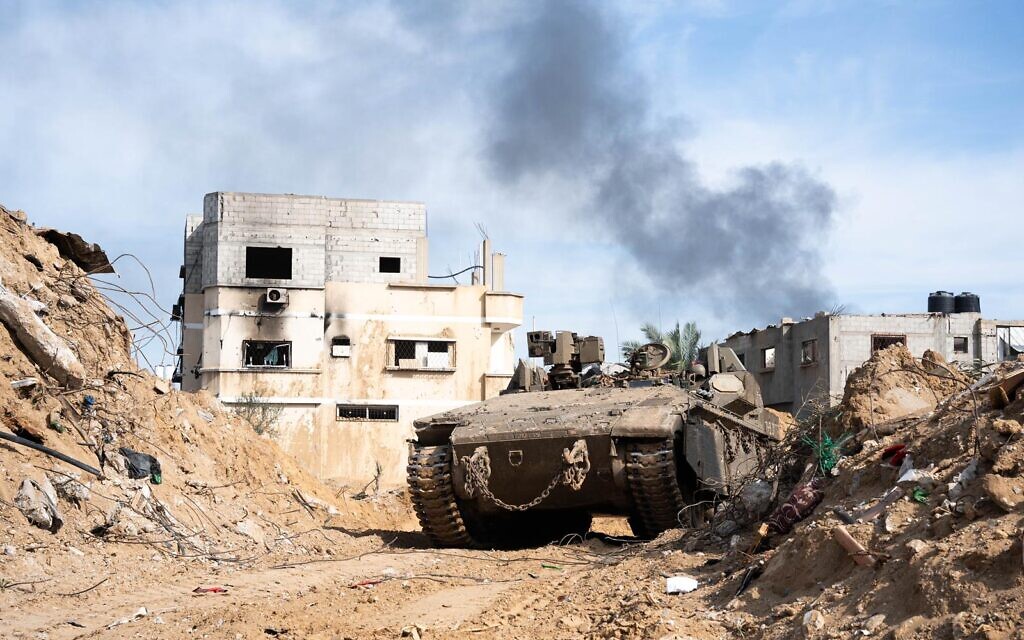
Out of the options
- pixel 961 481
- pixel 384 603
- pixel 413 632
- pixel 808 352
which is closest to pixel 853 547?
pixel 961 481

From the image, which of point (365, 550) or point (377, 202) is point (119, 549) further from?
point (377, 202)

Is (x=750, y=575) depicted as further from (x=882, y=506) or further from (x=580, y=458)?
(x=580, y=458)

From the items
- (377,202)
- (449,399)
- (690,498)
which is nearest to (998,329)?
(449,399)

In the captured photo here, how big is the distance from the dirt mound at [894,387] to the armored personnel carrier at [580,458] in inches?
87.3

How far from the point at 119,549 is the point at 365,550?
3.69m

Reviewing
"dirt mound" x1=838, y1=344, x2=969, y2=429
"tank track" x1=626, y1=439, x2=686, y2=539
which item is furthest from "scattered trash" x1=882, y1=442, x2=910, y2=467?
"tank track" x1=626, y1=439, x2=686, y2=539

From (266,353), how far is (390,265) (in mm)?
4196

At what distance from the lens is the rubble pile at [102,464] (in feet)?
33.1

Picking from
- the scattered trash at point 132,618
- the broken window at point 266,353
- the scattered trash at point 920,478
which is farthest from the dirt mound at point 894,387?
the broken window at point 266,353

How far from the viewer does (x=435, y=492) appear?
1327cm

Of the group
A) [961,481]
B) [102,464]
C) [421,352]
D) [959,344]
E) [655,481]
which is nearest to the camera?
[961,481]

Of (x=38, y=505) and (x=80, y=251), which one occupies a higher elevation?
(x=80, y=251)

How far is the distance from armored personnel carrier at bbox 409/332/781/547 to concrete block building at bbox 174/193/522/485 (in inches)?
722

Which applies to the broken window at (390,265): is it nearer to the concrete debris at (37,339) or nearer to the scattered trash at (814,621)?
the concrete debris at (37,339)
